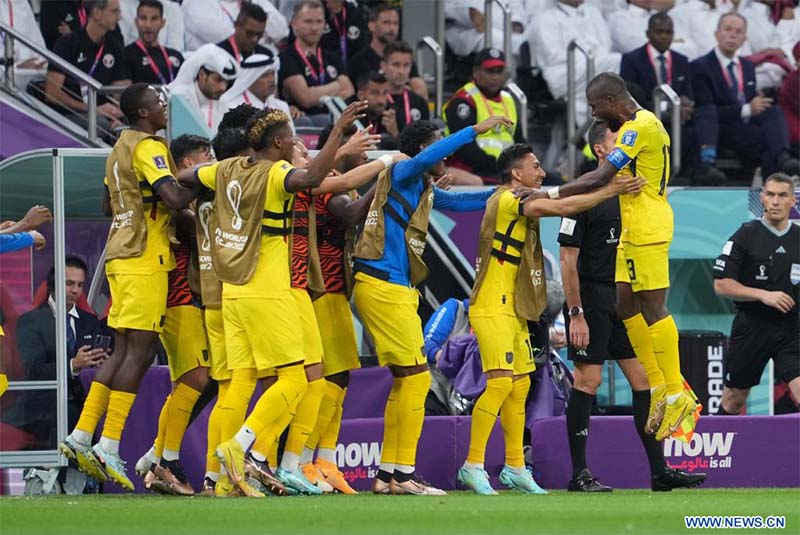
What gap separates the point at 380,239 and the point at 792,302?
141 inches

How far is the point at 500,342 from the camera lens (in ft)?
35.2

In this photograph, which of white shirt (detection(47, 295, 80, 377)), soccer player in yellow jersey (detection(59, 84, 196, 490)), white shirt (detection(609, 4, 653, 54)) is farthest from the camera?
white shirt (detection(609, 4, 653, 54))

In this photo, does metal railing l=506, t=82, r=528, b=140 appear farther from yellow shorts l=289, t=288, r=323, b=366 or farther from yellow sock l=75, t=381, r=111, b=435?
yellow sock l=75, t=381, r=111, b=435

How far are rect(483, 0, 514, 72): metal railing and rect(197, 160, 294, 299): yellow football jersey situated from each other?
22.9 ft

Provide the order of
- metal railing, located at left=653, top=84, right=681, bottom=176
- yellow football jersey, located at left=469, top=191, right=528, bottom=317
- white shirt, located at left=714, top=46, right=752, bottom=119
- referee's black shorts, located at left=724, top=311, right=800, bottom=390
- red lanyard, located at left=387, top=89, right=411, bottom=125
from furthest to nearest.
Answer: white shirt, located at left=714, top=46, right=752, bottom=119, metal railing, located at left=653, top=84, right=681, bottom=176, red lanyard, located at left=387, top=89, right=411, bottom=125, referee's black shorts, located at left=724, top=311, right=800, bottom=390, yellow football jersey, located at left=469, top=191, right=528, bottom=317

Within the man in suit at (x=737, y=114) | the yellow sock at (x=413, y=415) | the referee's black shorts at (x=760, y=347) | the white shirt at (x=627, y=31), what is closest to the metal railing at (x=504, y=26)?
the white shirt at (x=627, y=31)

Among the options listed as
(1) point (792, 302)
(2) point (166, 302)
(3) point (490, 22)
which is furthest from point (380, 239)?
(3) point (490, 22)

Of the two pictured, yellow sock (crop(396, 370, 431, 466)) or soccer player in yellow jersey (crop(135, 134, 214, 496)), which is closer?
yellow sock (crop(396, 370, 431, 466))

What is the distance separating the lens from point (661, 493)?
35.0 ft

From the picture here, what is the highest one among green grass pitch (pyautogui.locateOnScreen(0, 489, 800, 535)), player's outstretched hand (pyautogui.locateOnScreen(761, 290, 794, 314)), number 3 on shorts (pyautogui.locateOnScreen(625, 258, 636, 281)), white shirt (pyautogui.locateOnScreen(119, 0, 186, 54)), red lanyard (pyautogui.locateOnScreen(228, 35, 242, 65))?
white shirt (pyautogui.locateOnScreen(119, 0, 186, 54))

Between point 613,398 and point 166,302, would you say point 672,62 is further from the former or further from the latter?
point 166,302

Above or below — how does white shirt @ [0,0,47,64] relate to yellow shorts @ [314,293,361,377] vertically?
above

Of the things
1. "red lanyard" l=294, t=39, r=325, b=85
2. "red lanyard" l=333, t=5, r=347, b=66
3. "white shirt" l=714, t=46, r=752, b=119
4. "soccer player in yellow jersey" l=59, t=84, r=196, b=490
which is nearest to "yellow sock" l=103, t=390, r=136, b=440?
"soccer player in yellow jersey" l=59, t=84, r=196, b=490

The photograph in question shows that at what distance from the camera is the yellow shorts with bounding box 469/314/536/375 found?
1070 centimetres
